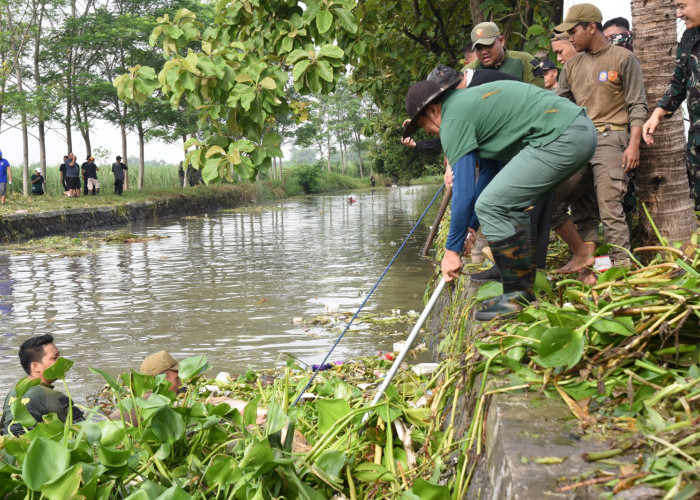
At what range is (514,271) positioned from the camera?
3584 mm

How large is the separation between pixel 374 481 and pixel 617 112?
130 inches

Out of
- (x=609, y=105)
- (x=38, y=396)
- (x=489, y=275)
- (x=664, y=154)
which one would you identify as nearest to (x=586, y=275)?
(x=489, y=275)

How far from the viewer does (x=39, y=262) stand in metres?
15.1

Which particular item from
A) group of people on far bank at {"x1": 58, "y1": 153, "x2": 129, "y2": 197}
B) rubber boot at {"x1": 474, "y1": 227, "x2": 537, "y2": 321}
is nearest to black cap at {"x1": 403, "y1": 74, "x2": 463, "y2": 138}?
rubber boot at {"x1": 474, "y1": 227, "x2": 537, "y2": 321}

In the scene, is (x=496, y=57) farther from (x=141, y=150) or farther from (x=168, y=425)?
(x=141, y=150)

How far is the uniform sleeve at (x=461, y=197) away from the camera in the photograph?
11.9 feet

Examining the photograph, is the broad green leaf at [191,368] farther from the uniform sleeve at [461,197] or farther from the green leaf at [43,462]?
the uniform sleeve at [461,197]

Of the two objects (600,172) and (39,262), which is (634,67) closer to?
(600,172)

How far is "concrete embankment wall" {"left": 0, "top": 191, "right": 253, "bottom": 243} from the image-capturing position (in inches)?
777

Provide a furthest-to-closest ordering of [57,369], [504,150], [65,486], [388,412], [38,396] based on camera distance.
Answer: [38,396]
[504,150]
[57,369]
[388,412]
[65,486]

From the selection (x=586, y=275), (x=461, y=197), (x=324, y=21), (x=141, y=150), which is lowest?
(x=586, y=275)

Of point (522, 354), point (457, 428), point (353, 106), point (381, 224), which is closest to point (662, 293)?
point (522, 354)

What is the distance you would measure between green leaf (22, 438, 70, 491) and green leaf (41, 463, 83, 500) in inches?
1.3

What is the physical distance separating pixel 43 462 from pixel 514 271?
2.26 meters
